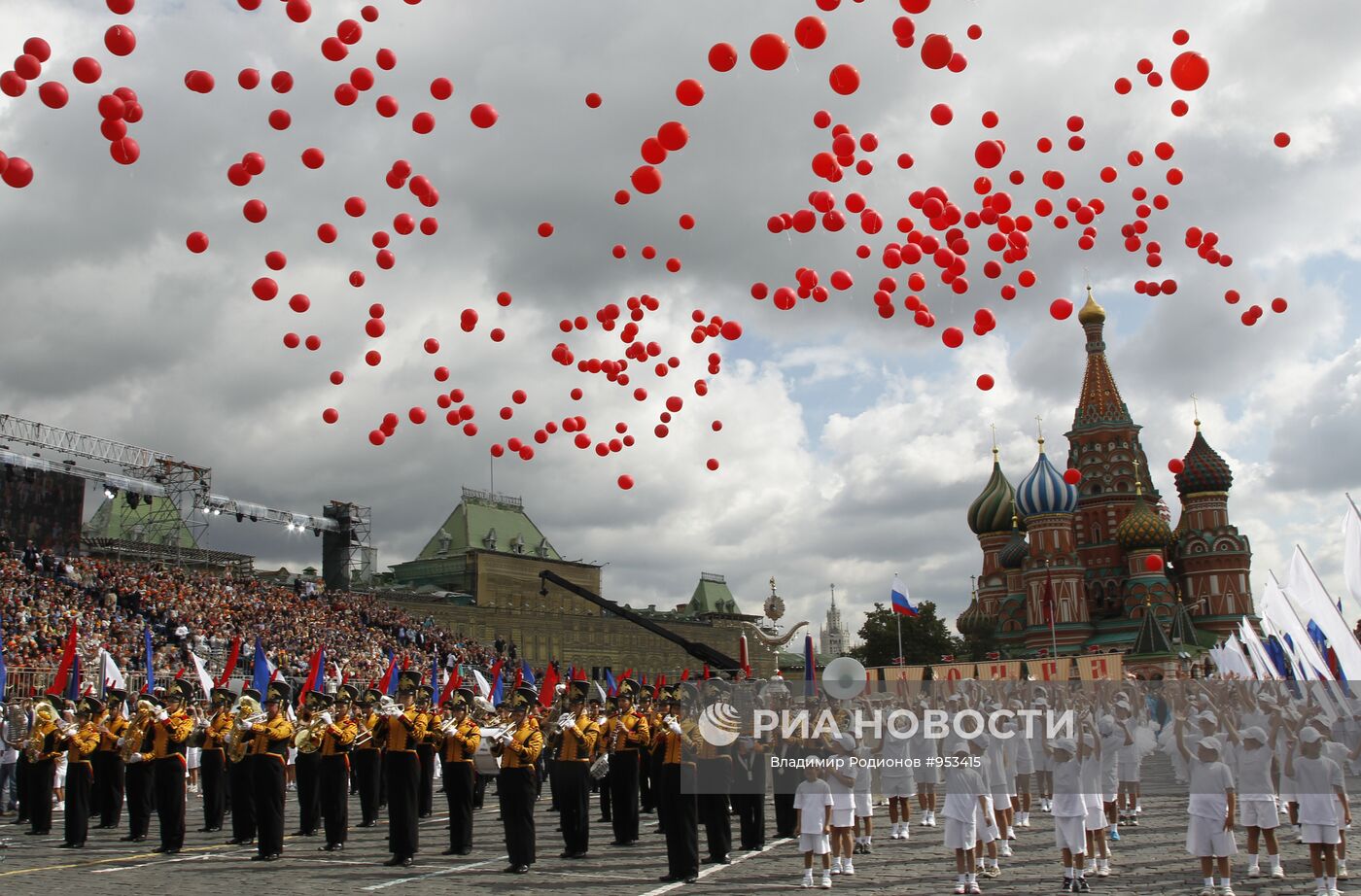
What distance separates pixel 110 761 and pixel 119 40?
11.3 metres

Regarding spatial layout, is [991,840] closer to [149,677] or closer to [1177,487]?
[149,677]

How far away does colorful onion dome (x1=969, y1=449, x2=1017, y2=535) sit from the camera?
299 ft

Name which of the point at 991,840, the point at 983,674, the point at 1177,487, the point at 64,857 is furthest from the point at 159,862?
the point at 1177,487

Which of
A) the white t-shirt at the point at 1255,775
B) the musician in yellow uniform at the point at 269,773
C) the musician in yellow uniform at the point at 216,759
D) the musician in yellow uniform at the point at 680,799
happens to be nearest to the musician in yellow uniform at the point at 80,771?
the musician in yellow uniform at the point at 216,759

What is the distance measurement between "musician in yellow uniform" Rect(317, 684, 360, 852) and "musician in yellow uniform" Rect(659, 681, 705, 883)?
14.8 feet

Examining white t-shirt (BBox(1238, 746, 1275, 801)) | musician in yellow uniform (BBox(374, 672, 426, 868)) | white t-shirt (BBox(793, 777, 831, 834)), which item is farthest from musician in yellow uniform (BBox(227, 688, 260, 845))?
white t-shirt (BBox(1238, 746, 1275, 801))

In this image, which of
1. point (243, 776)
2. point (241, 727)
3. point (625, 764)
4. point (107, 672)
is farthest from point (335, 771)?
point (107, 672)

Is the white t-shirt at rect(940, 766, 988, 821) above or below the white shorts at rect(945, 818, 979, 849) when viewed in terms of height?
above

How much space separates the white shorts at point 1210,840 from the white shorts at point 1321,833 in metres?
0.77

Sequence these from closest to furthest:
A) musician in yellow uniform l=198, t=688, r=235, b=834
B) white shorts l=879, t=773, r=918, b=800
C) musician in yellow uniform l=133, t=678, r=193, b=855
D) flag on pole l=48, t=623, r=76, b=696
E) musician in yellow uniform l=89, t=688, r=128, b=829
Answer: musician in yellow uniform l=133, t=678, r=193, b=855 < musician in yellow uniform l=198, t=688, r=235, b=834 < white shorts l=879, t=773, r=918, b=800 < musician in yellow uniform l=89, t=688, r=128, b=829 < flag on pole l=48, t=623, r=76, b=696

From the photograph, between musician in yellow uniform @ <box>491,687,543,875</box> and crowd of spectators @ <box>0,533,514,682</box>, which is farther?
crowd of spectators @ <box>0,533,514,682</box>

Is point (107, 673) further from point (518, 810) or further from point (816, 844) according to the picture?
point (816, 844)

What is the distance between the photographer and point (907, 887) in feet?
42.1

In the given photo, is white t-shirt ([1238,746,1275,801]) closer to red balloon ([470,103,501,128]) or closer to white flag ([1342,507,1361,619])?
white flag ([1342,507,1361,619])
